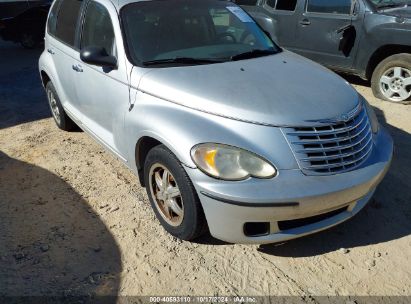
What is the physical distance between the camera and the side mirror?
10.6 feet

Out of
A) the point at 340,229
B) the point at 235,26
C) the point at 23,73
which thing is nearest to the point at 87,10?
the point at 235,26

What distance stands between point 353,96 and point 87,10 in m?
2.58

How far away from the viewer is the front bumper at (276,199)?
95.7 inches

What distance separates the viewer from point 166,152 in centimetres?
278

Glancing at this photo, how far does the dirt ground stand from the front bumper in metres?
0.31

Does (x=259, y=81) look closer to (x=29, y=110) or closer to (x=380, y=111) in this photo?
(x=380, y=111)

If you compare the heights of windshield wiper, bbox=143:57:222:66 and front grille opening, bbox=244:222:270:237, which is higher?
windshield wiper, bbox=143:57:222:66

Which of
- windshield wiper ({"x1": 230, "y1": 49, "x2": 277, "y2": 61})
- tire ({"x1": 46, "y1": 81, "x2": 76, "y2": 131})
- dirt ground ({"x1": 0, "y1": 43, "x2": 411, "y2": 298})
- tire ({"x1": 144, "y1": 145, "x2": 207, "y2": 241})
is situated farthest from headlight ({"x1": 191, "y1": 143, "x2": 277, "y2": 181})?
tire ({"x1": 46, "y1": 81, "x2": 76, "y2": 131})

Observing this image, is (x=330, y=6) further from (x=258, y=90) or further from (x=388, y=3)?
(x=258, y=90)

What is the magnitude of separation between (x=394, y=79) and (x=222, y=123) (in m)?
4.04

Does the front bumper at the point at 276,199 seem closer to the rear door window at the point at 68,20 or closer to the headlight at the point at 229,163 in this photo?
the headlight at the point at 229,163

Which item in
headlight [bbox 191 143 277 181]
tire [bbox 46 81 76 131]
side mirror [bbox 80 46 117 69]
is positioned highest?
side mirror [bbox 80 46 117 69]

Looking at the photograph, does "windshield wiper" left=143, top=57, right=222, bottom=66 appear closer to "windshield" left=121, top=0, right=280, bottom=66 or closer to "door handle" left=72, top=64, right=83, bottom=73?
"windshield" left=121, top=0, right=280, bottom=66

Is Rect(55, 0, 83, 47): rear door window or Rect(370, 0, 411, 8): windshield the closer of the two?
→ Rect(55, 0, 83, 47): rear door window
